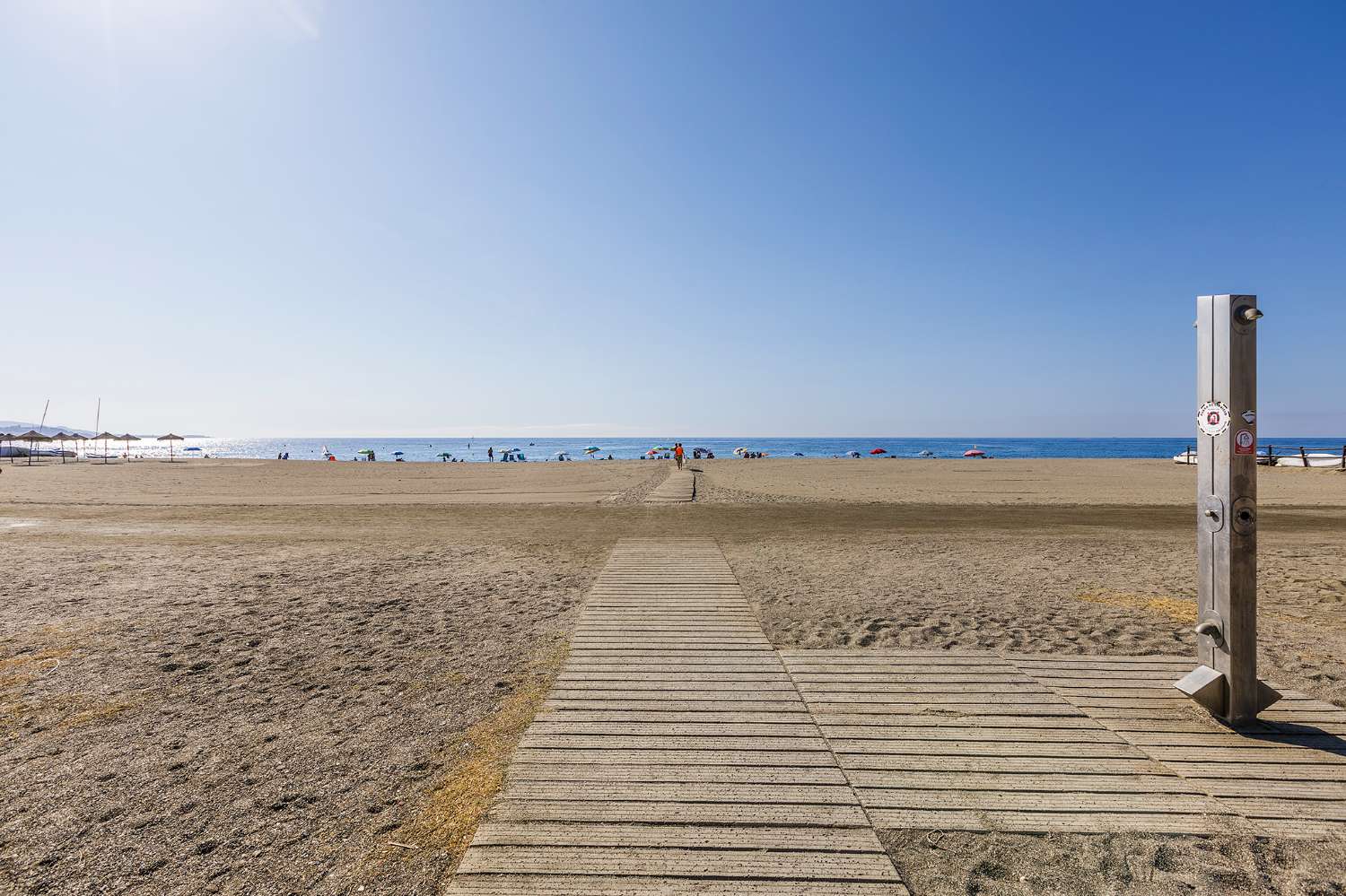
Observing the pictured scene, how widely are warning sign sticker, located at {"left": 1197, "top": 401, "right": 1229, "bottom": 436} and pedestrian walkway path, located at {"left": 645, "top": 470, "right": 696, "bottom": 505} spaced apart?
1562 cm

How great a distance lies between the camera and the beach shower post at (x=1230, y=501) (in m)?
4.05

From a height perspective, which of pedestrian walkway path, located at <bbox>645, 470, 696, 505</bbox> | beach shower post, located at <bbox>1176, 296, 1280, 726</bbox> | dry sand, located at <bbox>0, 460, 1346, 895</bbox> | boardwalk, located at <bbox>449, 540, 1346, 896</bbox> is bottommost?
dry sand, located at <bbox>0, 460, 1346, 895</bbox>

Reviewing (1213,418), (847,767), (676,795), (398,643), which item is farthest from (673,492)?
(676,795)

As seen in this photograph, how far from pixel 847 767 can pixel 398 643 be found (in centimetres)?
458

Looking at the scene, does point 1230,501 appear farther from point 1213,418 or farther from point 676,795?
point 676,795

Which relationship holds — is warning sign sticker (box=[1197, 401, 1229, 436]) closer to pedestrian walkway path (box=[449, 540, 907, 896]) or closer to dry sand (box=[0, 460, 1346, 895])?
dry sand (box=[0, 460, 1346, 895])

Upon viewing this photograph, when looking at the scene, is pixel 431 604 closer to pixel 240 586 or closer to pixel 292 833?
pixel 240 586

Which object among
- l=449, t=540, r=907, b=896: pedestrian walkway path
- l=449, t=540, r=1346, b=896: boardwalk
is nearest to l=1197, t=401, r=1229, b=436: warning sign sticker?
l=449, t=540, r=1346, b=896: boardwalk

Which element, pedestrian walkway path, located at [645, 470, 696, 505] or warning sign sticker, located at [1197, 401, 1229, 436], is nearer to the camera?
warning sign sticker, located at [1197, 401, 1229, 436]

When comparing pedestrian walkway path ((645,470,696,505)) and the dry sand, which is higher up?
pedestrian walkway path ((645,470,696,505))

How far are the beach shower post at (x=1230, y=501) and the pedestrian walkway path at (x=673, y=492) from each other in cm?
1554

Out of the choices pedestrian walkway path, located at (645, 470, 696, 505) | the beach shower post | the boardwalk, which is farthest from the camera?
pedestrian walkway path, located at (645, 470, 696, 505)

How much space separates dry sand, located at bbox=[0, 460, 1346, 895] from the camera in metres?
2.92

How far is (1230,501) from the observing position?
408cm
